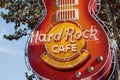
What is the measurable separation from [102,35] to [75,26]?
1098 millimetres

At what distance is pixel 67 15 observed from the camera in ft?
50.2

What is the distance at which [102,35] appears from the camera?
1438 centimetres

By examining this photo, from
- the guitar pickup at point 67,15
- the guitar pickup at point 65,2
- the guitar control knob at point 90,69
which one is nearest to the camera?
the guitar control knob at point 90,69

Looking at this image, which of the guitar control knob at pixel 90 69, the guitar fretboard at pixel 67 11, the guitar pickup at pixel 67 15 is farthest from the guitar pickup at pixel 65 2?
the guitar control knob at pixel 90 69

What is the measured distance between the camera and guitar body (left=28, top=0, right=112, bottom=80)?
14070 millimetres

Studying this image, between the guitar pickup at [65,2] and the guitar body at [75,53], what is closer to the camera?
the guitar body at [75,53]

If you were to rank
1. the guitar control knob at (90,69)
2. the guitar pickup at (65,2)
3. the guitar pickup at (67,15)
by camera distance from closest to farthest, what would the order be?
the guitar control knob at (90,69) → the guitar pickup at (67,15) → the guitar pickup at (65,2)

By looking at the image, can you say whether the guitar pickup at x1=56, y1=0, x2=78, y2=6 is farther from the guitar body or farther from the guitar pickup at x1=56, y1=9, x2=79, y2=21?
the guitar pickup at x1=56, y1=9, x2=79, y2=21

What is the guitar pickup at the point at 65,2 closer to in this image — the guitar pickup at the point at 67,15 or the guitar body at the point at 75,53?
the guitar body at the point at 75,53

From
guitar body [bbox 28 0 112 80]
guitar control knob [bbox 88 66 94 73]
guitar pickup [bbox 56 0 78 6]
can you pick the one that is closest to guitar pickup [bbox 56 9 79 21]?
guitar body [bbox 28 0 112 80]

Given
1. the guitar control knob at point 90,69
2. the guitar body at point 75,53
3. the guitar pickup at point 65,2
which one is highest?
the guitar pickup at point 65,2

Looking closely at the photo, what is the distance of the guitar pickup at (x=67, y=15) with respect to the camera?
1512cm

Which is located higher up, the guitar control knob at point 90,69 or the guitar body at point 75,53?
the guitar body at point 75,53

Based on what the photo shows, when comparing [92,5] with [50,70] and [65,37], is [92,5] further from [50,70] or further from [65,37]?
[50,70]
